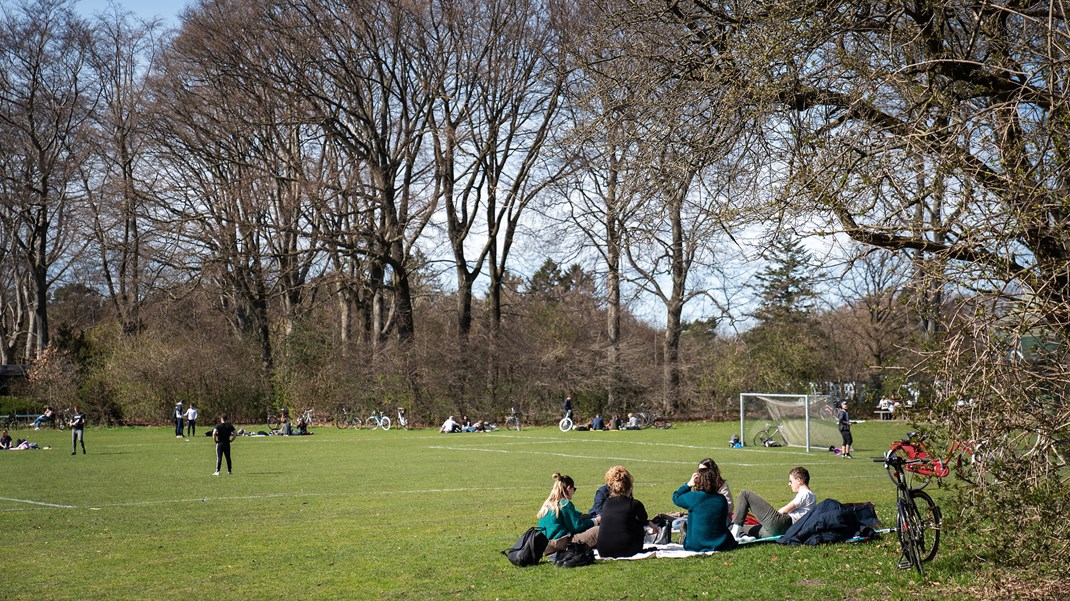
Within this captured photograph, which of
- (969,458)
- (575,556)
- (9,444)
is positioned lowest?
(575,556)

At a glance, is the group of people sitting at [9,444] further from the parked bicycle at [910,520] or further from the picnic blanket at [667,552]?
the parked bicycle at [910,520]

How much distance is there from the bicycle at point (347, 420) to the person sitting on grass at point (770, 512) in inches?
1564

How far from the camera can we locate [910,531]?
9492mm

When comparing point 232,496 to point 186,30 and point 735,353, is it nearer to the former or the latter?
point 186,30

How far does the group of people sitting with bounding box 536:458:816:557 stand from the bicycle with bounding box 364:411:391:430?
3798 cm

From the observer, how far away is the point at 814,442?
3309 centimetres

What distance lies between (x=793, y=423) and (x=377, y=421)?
22522 mm

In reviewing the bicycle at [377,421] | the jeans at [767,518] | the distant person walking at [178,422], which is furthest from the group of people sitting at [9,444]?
the jeans at [767,518]

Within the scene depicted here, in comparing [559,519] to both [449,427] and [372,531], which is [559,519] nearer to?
[372,531]

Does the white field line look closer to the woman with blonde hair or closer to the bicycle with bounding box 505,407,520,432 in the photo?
the woman with blonde hair

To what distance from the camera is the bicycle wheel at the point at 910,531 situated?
9.48 metres

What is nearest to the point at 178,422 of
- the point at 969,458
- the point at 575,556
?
the point at 575,556

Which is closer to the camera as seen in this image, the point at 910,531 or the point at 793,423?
the point at 910,531

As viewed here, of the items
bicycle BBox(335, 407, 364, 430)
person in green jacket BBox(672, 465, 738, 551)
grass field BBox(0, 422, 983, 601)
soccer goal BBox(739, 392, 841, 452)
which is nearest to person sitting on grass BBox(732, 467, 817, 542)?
grass field BBox(0, 422, 983, 601)
